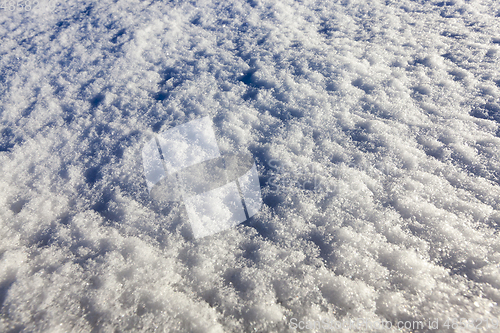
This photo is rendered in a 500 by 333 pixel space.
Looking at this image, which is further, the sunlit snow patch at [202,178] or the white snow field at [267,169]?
the sunlit snow patch at [202,178]

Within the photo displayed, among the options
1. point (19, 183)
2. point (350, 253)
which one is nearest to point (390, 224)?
point (350, 253)

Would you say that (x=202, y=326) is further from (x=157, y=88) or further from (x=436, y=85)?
(x=436, y=85)

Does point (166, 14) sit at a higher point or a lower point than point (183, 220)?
higher

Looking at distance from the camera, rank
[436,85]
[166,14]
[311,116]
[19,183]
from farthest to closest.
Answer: [166,14]
[436,85]
[311,116]
[19,183]

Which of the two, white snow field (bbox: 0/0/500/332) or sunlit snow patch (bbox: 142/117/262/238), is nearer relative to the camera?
white snow field (bbox: 0/0/500/332)

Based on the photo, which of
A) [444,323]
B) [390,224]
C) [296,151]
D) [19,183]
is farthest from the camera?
[296,151]

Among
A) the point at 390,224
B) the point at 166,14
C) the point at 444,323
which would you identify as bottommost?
the point at 444,323

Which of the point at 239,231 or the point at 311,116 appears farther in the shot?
the point at 311,116
